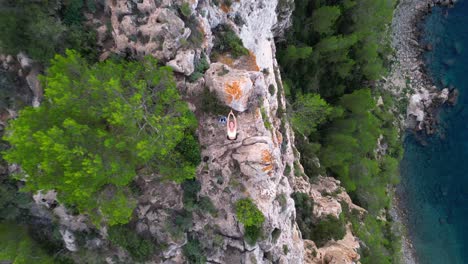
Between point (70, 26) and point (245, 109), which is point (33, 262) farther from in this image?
point (245, 109)

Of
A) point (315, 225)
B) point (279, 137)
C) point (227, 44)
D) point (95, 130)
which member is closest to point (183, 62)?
point (227, 44)

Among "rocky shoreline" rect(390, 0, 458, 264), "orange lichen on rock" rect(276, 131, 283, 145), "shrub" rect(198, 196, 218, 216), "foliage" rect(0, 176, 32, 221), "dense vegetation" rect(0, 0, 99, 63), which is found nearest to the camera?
"dense vegetation" rect(0, 0, 99, 63)

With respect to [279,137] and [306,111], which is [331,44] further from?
[279,137]

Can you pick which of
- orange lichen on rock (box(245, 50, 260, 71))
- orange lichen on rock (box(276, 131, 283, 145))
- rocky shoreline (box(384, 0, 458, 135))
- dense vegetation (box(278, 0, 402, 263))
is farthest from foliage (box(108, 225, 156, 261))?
rocky shoreline (box(384, 0, 458, 135))

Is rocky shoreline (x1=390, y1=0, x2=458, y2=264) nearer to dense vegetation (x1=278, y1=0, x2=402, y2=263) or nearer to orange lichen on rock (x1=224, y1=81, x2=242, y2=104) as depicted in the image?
dense vegetation (x1=278, y1=0, x2=402, y2=263)

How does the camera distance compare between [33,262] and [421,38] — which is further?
[421,38]

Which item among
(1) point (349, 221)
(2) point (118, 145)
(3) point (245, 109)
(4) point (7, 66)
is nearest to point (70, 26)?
(4) point (7, 66)
